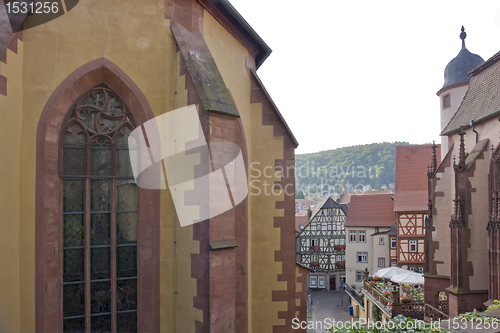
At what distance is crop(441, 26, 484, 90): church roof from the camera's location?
59.6 feet

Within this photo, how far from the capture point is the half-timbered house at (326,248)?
112 feet

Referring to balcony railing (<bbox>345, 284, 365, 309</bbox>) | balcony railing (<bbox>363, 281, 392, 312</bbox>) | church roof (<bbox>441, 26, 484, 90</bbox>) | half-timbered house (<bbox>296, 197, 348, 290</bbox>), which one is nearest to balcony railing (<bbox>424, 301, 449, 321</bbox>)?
balcony railing (<bbox>363, 281, 392, 312</bbox>)

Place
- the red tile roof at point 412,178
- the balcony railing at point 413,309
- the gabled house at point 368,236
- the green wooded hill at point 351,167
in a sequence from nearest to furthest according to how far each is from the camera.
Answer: the balcony railing at point 413,309
the red tile roof at point 412,178
the gabled house at point 368,236
the green wooded hill at point 351,167

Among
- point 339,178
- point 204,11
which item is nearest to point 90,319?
point 204,11

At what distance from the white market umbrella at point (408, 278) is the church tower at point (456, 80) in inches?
279

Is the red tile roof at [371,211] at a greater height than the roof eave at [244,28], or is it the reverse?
the roof eave at [244,28]

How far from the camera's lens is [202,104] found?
4625 mm

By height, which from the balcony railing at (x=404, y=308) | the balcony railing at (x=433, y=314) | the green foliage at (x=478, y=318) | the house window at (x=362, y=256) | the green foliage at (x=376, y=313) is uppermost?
the green foliage at (x=478, y=318)

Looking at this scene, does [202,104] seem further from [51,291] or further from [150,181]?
[51,291]

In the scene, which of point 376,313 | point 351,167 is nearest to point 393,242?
point 376,313

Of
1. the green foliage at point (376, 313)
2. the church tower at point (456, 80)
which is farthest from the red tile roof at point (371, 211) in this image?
the church tower at point (456, 80)

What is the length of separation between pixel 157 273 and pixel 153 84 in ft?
9.69

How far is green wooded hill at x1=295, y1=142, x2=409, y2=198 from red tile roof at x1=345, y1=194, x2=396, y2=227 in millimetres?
44055

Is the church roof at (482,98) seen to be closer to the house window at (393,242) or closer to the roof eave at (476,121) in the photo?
the roof eave at (476,121)
